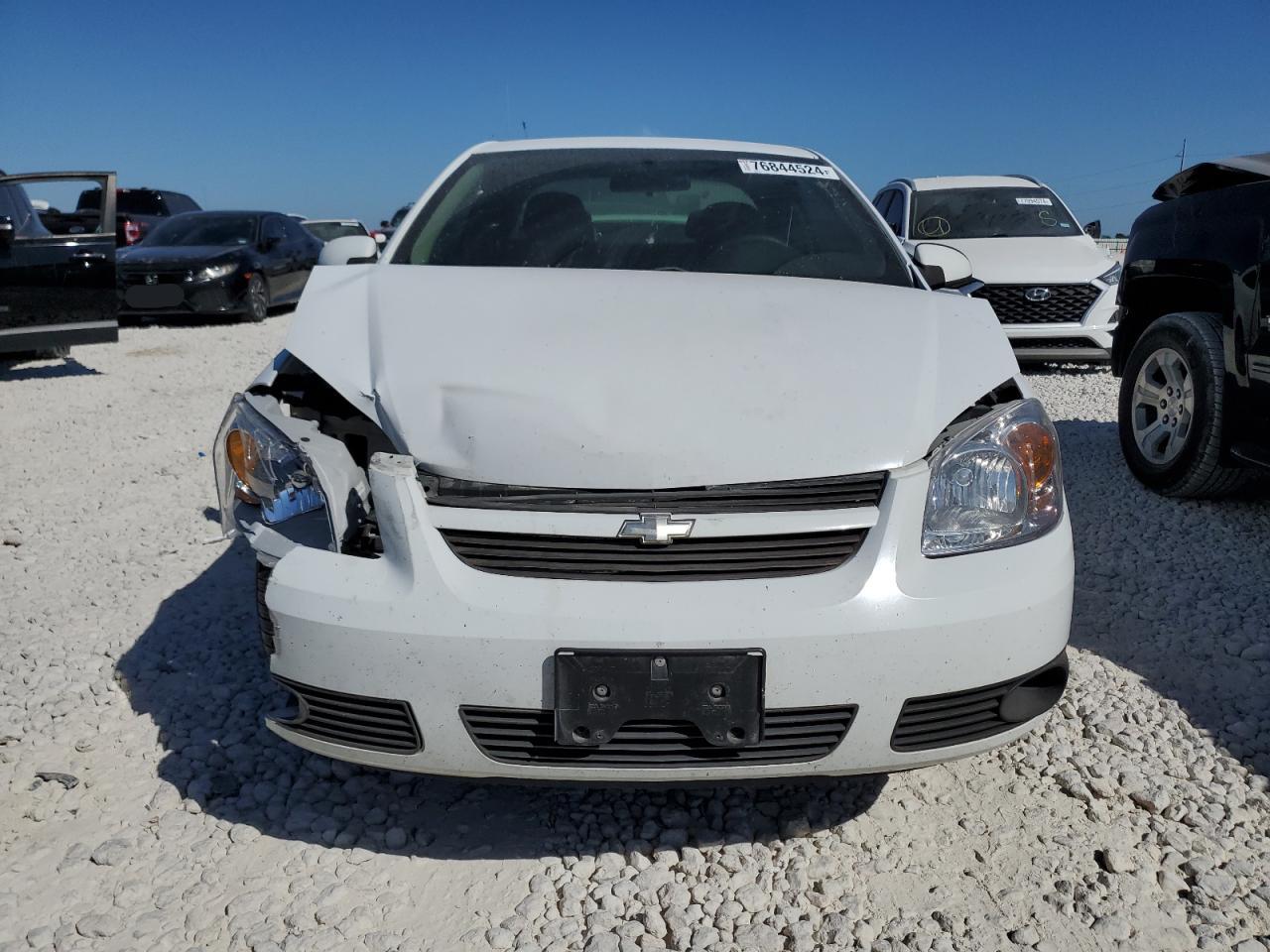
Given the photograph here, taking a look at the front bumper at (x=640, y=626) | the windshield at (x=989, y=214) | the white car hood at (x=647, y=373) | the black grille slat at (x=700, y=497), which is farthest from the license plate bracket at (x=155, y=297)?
the black grille slat at (x=700, y=497)

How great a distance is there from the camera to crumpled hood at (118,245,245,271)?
10938 millimetres

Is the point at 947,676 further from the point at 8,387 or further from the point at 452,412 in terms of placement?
the point at 8,387

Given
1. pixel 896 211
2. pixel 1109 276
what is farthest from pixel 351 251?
pixel 896 211

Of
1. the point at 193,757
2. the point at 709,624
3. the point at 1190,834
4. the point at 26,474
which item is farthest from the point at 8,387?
the point at 1190,834

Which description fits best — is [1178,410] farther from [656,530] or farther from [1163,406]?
[656,530]

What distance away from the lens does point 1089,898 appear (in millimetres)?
1991

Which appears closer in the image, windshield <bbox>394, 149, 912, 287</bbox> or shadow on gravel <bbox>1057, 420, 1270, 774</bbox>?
shadow on gravel <bbox>1057, 420, 1270, 774</bbox>

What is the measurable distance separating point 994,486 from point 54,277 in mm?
7349

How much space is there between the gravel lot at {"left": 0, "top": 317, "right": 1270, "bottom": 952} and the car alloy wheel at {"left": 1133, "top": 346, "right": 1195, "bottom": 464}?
1.12 metres

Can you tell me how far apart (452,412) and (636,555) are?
0.49 m

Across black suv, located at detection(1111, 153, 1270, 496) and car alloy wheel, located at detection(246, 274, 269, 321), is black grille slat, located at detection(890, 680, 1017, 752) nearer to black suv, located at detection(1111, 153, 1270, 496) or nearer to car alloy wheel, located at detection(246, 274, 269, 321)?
black suv, located at detection(1111, 153, 1270, 496)

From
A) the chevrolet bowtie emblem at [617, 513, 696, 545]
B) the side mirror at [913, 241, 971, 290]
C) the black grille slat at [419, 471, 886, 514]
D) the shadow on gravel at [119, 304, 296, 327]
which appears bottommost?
the shadow on gravel at [119, 304, 296, 327]

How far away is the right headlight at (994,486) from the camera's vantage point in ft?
6.37

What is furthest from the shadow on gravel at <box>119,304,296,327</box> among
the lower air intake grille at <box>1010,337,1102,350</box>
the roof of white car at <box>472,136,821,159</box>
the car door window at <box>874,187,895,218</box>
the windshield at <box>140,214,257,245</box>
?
the roof of white car at <box>472,136,821,159</box>
